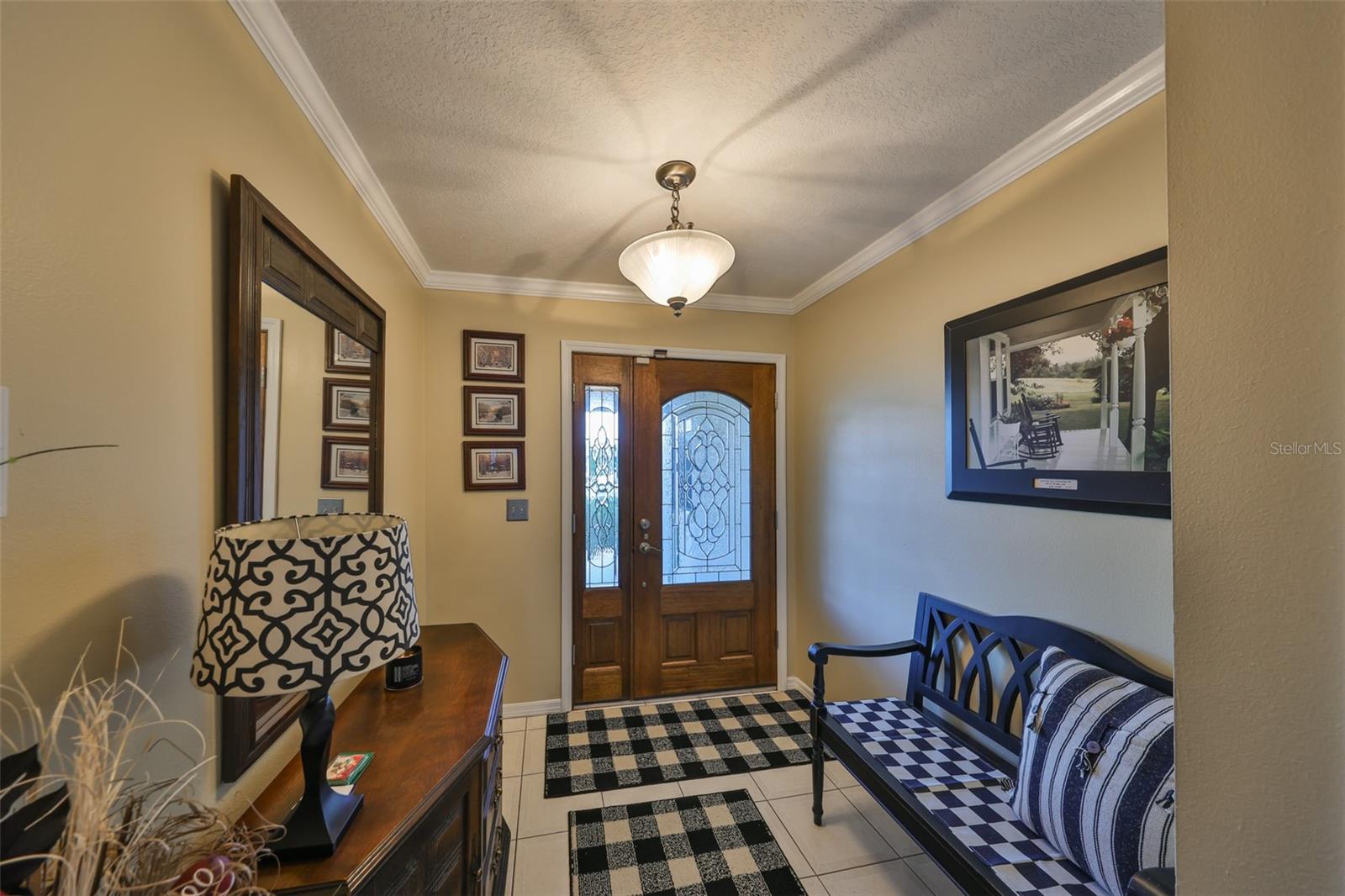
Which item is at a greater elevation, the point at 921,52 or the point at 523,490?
the point at 921,52

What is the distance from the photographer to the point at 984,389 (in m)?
1.83

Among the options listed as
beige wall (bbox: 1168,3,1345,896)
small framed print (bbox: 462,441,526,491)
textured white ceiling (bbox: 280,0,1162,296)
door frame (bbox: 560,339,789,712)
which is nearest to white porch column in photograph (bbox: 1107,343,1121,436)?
textured white ceiling (bbox: 280,0,1162,296)

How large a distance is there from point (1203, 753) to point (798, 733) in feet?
7.95

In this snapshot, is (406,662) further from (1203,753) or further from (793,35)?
(793,35)

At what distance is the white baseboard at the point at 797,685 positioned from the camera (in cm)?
308

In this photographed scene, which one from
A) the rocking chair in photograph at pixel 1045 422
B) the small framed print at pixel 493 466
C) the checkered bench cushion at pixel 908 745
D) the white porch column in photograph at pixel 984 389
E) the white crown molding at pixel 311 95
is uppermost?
the white crown molding at pixel 311 95

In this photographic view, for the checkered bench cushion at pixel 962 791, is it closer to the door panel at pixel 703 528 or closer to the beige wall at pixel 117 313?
the door panel at pixel 703 528

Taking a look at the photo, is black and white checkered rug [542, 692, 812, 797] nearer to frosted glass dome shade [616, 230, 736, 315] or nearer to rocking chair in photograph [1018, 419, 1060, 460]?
rocking chair in photograph [1018, 419, 1060, 460]

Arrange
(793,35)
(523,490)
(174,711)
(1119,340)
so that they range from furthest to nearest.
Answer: (523,490) → (1119,340) → (793,35) → (174,711)

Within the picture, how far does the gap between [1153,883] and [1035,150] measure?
6.20 feet

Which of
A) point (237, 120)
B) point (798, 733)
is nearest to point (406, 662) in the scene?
point (237, 120)

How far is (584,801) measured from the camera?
2.10m

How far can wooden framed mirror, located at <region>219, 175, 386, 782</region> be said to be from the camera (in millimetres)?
1008

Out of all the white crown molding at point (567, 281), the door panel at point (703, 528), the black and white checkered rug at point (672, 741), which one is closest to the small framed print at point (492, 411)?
the white crown molding at point (567, 281)
